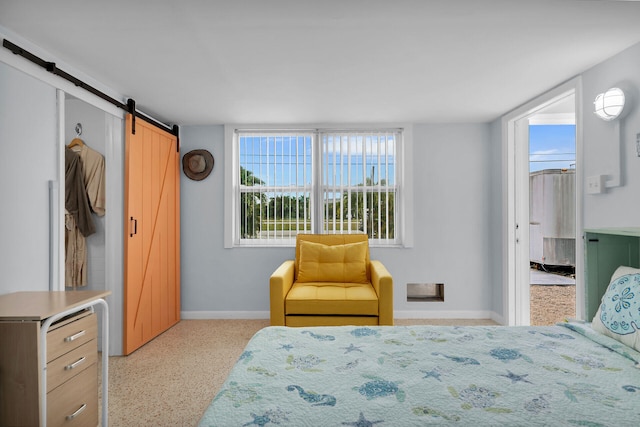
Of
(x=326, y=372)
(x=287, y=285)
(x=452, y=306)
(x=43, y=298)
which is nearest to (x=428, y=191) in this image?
(x=452, y=306)

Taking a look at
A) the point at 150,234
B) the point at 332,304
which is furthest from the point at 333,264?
the point at 150,234

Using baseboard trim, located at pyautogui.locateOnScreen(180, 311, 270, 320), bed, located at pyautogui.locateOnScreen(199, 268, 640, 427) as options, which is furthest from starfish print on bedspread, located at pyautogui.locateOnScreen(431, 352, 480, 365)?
baseboard trim, located at pyautogui.locateOnScreen(180, 311, 270, 320)

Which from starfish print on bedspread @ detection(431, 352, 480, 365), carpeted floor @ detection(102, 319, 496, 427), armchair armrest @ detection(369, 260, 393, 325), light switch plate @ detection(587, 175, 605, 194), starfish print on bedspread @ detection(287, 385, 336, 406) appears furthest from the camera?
armchair armrest @ detection(369, 260, 393, 325)

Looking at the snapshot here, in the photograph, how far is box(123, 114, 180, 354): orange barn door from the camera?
343cm

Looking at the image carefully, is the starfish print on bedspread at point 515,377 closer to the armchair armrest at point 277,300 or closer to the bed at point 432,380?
the bed at point 432,380

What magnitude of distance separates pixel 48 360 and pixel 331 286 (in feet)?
8.06

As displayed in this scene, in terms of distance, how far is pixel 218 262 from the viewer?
14.9ft

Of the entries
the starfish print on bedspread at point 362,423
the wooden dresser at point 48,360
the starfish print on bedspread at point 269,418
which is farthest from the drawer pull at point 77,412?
the starfish print on bedspread at point 362,423

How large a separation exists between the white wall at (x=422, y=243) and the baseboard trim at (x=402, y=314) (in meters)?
0.01

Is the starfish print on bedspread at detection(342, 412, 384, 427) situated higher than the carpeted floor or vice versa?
the starfish print on bedspread at detection(342, 412, 384, 427)

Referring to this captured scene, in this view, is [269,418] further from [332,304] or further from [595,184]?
[595,184]

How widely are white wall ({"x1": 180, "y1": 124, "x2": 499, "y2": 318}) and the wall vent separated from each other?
0.44 ft

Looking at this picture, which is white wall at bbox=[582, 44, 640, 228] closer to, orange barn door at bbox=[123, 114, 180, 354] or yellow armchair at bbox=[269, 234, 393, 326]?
yellow armchair at bbox=[269, 234, 393, 326]

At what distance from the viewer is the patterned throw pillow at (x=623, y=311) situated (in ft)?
5.45
